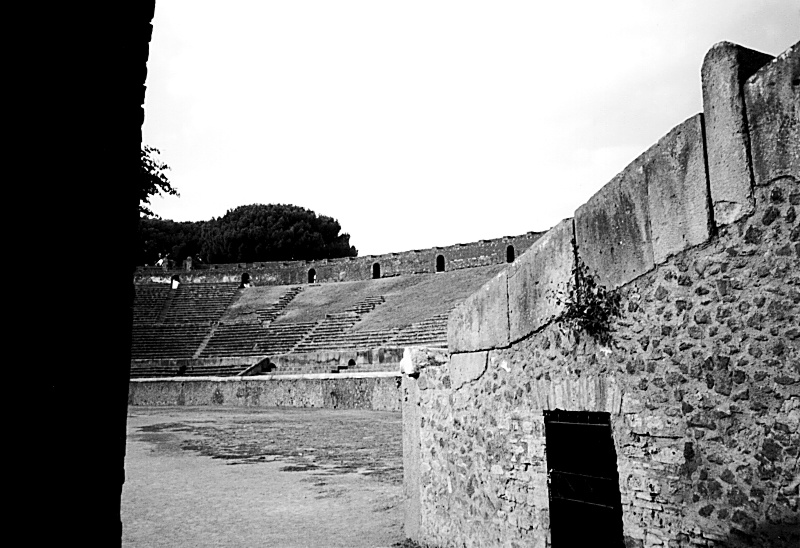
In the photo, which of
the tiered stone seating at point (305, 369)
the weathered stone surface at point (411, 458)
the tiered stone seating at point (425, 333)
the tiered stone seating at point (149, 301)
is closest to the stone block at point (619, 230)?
the weathered stone surface at point (411, 458)

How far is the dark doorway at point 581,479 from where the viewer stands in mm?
4117

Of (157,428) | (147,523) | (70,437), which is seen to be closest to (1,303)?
(70,437)

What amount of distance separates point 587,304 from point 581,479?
1185 millimetres

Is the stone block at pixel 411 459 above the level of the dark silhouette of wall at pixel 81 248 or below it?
below

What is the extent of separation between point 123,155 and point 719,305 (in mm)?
2761

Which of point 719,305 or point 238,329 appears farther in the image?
point 238,329

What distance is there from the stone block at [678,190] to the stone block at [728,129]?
60mm

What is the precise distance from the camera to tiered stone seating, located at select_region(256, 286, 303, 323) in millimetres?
39050

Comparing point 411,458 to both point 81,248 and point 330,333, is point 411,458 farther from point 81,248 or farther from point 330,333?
point 330,333

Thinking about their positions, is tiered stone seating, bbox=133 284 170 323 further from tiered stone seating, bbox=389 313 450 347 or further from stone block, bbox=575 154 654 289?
stone block, bbox=575 154 654 289

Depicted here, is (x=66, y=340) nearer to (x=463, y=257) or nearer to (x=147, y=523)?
(x=147, y=523)

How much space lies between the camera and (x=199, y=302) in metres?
43.0

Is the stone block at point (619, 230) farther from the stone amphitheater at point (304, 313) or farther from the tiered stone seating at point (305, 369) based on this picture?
the tiered stone seating at point (305, 369)

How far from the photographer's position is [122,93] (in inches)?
81.0
